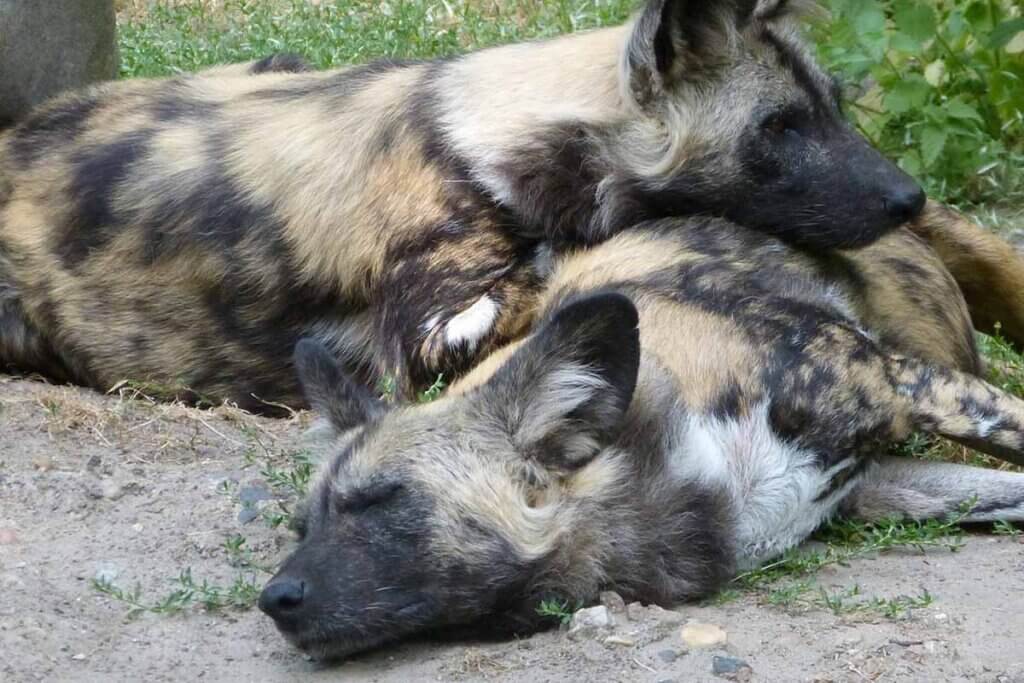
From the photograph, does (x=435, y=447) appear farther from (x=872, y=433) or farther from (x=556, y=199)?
(x=556, y=199)

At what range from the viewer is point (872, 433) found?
A: 160 inches

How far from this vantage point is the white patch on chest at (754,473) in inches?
153

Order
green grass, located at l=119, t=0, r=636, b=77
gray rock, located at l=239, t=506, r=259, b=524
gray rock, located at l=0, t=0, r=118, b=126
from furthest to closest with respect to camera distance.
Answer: green grass, located at l=119, t=0, r=636, b=77
gray rock, located at l=0, t=0, r=118, b=126
gray rock, located at l=239, t=506, r=259, b=524

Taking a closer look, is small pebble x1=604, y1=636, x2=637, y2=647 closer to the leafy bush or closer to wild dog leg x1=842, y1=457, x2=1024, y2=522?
wild dog leg x1=842, y1=457, x2=1024, y2=522

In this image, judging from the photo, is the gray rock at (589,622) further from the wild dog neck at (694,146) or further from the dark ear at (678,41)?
the dark ear at (678,41)

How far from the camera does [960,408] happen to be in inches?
163

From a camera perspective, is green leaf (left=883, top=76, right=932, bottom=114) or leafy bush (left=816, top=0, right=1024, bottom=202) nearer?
leafy bush (left=816, top=0, right=1024, bottom=202)

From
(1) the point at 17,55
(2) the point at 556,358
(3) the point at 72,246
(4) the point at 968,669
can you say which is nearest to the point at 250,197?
(3) the point at 72,246

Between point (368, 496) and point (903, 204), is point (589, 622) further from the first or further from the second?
point (903, 204)

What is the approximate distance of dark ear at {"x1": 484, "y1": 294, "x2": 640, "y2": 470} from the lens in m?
3.63

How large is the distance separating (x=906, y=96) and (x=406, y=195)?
2.54 meters

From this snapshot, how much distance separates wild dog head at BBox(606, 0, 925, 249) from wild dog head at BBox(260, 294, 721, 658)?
1263 mm

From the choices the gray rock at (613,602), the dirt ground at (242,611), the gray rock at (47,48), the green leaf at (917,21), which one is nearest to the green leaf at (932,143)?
the green leaf at (917,21)

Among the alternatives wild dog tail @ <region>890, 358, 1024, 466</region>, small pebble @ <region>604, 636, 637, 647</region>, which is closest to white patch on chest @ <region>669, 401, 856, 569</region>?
wild dog tail @ <region>890, 358, 1024, 466</region>
